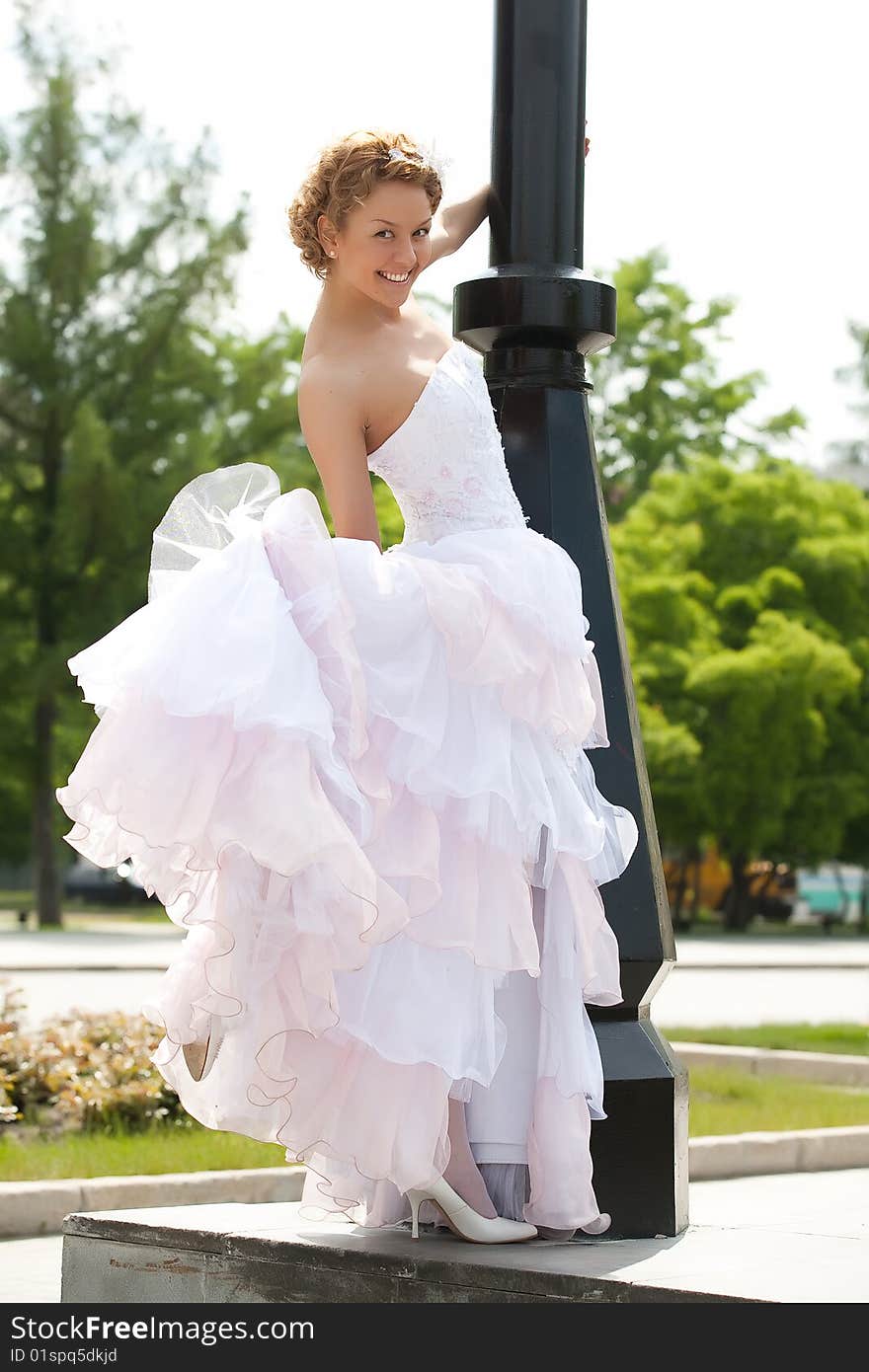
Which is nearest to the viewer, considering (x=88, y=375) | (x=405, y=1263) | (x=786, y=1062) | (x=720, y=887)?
(x=405, y=1263)

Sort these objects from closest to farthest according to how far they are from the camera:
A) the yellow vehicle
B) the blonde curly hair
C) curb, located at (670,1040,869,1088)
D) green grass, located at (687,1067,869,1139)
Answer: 1. the blonde curly hair
2. green grass, located at (687,1067,869,1139)
3. curb, located at (670,1040,869,1088)
4. the yellow vehicle

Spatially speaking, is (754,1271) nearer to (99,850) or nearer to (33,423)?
(99,850)

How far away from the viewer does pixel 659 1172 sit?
4410 mm

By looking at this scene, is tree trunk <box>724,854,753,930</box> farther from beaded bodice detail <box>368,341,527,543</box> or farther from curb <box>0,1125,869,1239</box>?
beaded bodice detail <box>368,341,527,543</box>

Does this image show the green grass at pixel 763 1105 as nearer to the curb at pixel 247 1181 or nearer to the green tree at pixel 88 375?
the curb at pixel 247 1181

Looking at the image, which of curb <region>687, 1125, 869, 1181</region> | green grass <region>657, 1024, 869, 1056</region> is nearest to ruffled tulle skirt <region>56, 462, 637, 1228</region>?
curb <region>687, 1125, 869, 1181</region>

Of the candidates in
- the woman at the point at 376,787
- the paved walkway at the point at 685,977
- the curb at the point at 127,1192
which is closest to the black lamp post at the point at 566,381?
the woman at the point at 376,787

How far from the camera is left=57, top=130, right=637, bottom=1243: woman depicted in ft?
12.1

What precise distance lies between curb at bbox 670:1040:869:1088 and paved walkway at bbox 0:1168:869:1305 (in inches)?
126

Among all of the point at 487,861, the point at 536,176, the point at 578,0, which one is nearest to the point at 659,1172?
the point at 487,861

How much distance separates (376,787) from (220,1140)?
4.34 metres

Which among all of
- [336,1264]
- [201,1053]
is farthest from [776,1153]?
[201,1053]

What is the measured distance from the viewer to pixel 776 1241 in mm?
4227

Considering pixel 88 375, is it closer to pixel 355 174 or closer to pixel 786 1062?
pixel 786 1062
